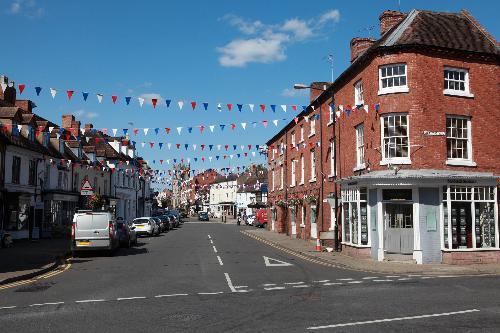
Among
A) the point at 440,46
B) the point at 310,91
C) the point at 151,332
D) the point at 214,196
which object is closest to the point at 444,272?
the point at 440,46

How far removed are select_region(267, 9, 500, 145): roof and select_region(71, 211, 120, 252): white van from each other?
13.6 m

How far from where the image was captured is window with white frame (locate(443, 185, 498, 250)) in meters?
20.3

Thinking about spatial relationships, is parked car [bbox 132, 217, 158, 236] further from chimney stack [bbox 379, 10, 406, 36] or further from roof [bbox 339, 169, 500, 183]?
chimney stack [bbox 379, 10, 406, 36]

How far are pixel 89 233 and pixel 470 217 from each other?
631 inches

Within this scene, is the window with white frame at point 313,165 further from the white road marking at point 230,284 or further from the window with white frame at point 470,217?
the white road marking at point 230,284

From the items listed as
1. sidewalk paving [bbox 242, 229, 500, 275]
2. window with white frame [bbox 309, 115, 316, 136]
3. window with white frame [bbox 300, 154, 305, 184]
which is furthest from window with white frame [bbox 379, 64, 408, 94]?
window with white frame [bbox 300, 154, 305, 184]

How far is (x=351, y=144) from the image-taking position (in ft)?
80.2

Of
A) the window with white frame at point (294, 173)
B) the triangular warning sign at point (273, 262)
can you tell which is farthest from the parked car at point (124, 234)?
the window with white frame at point (294, 173)

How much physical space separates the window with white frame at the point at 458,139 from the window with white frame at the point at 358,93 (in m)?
4.05

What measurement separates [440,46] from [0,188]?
951 inches

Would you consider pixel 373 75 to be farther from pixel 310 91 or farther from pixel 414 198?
pixel 310 91

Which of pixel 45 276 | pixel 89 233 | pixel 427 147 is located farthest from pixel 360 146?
pixel 45 276

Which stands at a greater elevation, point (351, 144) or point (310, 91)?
point (310, 91)

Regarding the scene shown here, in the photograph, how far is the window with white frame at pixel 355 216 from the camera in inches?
858
